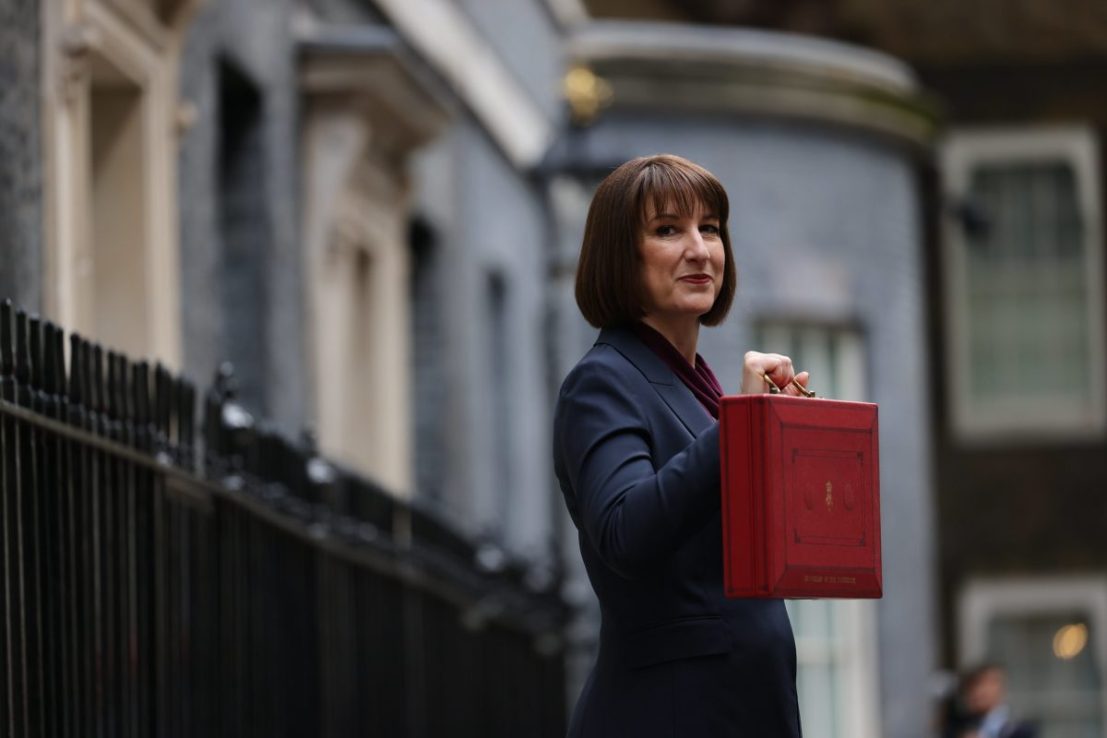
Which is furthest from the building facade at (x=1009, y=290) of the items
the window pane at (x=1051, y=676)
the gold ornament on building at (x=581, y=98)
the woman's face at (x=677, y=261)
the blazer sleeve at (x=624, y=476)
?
the blazer sleeve at (x=624, y=476)

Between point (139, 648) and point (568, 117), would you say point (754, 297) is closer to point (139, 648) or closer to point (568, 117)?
point (568, 117)

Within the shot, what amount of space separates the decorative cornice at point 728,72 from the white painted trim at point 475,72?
53.1 inches

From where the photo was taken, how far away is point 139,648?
6.50 meters

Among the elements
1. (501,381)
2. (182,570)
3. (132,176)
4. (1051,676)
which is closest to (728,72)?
(501,381)

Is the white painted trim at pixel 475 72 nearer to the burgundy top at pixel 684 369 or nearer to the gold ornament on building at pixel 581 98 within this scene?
the gold ornament on building at pixel 581 98

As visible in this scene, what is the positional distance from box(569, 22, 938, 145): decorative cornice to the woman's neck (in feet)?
58.9

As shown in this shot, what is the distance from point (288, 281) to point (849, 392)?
1171 centimetres

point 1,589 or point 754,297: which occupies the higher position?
point 754,297

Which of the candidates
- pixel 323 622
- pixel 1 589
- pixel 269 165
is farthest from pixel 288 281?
pixel 1 589

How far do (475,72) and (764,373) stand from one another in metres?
13.9

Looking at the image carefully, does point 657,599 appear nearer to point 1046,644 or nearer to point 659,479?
point 659,479

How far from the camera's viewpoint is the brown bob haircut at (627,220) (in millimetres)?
4500

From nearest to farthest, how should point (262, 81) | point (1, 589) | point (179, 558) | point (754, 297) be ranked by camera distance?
point (1, 589), point (179, 558), point (262, 81), point (754, 297)

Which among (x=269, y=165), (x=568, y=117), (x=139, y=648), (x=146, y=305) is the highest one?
(x=568, y=117)
